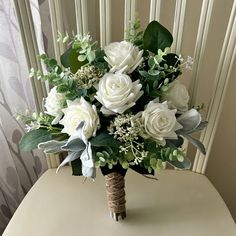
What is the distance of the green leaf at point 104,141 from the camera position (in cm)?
56

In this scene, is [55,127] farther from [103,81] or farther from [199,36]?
[199,36]

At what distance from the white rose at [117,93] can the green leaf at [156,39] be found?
0.34 ft

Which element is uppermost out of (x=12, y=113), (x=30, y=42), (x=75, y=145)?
(x=30, y=42)

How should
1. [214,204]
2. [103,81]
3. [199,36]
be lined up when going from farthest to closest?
1. [214,204]
2. [199,36]
3. [103,81]

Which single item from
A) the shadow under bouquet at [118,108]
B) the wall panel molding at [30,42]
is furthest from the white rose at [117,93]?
the wall panel molding at [30,42]

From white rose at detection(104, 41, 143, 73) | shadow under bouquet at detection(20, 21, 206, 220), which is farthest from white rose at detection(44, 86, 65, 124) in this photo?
white rose at detection(104, 41, 143, 73)

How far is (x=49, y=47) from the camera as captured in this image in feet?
2.66

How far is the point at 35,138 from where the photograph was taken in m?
0.66

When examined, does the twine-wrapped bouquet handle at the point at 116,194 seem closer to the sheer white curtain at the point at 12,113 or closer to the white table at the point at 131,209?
the white table at the point at 131,209

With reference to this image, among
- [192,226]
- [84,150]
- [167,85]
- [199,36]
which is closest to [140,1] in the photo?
[199,36]

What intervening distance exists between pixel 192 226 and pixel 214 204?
0.09 meters

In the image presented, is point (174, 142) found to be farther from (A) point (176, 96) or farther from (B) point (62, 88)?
(B) point (62, 88)

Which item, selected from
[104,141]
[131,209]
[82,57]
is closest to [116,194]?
[131,209]

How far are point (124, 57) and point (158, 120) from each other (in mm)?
123
